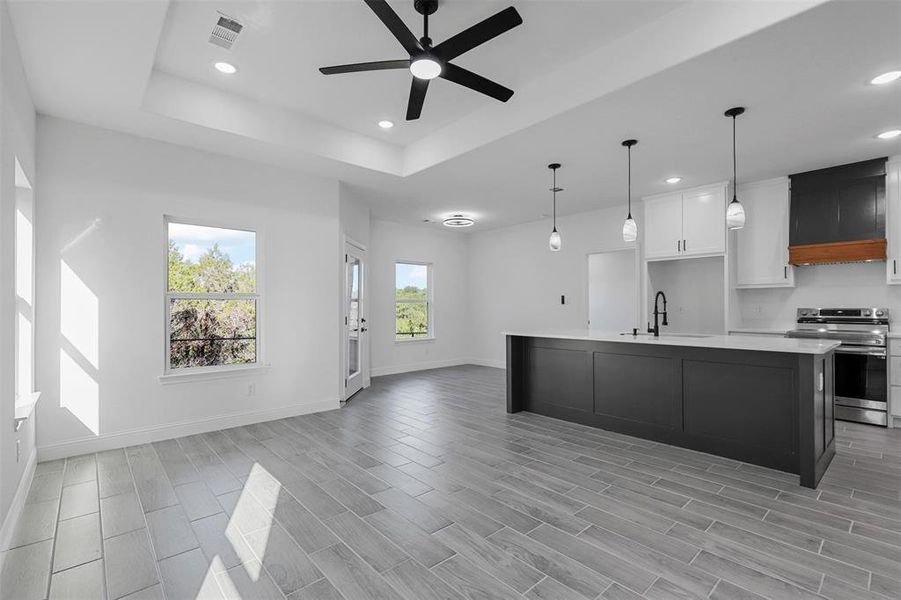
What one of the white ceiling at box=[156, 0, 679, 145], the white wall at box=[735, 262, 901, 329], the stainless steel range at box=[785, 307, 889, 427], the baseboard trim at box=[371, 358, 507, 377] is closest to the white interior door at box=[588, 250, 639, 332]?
the baseboard trim at box=[371, 358, 507, 377]

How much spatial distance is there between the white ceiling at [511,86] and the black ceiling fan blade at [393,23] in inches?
18.6

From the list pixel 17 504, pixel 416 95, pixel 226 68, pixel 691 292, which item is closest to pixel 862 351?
pixel 691 292

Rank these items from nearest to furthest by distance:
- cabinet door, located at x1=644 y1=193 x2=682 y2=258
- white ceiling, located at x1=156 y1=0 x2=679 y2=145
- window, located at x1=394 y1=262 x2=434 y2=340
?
white ceiling, located at x1=156 y1=0 x2=679 y2=145
cabinet door, located at x1=644 y1=193 x2=682 y2=258
window, located at x1=394 y1=262 x2=434 y2=340

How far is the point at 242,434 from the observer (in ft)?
13.8

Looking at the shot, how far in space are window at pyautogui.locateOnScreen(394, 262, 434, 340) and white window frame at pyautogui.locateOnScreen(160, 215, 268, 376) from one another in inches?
A: 129

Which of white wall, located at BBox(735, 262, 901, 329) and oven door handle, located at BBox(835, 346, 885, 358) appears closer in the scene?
oven door handle, located at BBox(835, 346, 885, 358)

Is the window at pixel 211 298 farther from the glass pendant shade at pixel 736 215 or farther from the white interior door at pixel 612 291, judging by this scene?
the white interior door at pixel 612 291

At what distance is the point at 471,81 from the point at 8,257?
9.27ft

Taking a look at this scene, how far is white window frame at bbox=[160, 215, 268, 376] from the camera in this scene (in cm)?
410

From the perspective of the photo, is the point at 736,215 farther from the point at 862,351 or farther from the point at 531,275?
the point at 531,275

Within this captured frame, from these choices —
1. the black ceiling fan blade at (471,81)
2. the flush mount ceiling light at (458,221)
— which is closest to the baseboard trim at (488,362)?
the flush mount ceiling light at (458,221)

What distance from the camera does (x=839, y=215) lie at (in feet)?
15.2

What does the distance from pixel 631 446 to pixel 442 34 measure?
11.6ft

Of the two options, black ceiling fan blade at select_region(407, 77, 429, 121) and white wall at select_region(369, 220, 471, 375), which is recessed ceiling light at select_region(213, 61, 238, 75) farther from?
white wall at select_region(369, 220, 471, 375)
